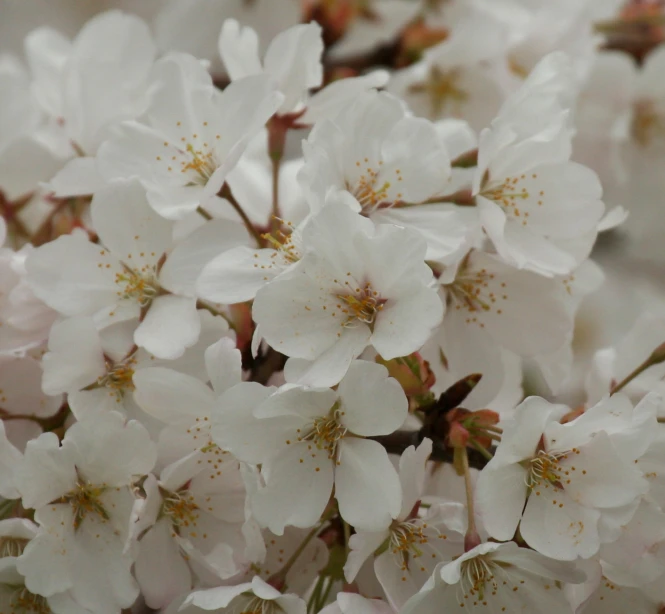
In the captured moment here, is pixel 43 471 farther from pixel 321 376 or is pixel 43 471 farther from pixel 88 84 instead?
pixel 88 84

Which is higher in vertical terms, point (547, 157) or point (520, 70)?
point (547, 157)

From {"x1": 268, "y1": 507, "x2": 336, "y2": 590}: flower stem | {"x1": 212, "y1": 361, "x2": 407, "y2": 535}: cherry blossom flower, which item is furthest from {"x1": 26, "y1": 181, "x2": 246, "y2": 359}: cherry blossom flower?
{"x1": 268, "y1": 507, "x2": 336, "y2": 590}: flower stem

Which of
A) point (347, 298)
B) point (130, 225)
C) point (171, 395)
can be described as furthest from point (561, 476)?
point (130, 225)

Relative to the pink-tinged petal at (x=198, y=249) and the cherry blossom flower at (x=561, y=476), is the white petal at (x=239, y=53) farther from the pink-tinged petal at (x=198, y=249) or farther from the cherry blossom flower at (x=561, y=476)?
the cherry blossom flower at (x=561, y=476)

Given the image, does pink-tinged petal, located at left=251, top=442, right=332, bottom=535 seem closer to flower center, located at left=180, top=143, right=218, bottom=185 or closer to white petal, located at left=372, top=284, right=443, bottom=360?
white petal, located at left=372, top=284, right=443, bottom=360

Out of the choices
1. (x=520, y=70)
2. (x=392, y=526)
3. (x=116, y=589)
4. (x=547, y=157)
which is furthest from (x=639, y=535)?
(x=520, y=70)

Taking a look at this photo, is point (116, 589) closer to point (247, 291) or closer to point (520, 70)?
point (247, 291)
